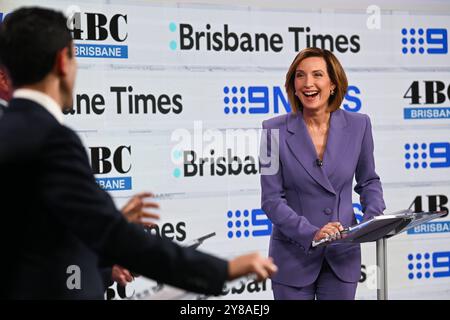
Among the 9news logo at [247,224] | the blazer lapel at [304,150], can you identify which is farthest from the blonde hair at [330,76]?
the 9news logo at [247,224]

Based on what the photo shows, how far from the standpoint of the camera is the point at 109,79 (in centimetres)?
457

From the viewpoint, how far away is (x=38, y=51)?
5.97ft

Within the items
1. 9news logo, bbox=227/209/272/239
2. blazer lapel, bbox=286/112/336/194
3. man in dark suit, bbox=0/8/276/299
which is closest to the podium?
blazer lapel, bbox=286/112/336/194

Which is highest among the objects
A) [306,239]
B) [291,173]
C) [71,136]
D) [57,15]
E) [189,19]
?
[189,19]

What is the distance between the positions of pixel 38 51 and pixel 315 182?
182cm

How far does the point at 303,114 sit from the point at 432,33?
7.26 feet

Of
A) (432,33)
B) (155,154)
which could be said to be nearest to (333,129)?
(155,154)

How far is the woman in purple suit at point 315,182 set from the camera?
333 centimetres

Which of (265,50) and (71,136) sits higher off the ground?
(265,50)

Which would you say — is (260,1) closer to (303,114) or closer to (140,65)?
(140,65)

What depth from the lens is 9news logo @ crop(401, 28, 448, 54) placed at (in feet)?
17.3

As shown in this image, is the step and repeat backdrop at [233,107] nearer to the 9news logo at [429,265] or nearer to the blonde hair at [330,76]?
the 9news logo at [429,265]

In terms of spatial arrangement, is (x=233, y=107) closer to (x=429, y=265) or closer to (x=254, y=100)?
(x=254, y=100)

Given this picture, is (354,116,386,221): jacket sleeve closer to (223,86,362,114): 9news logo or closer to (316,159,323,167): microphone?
(316,159,323,167): microphone
